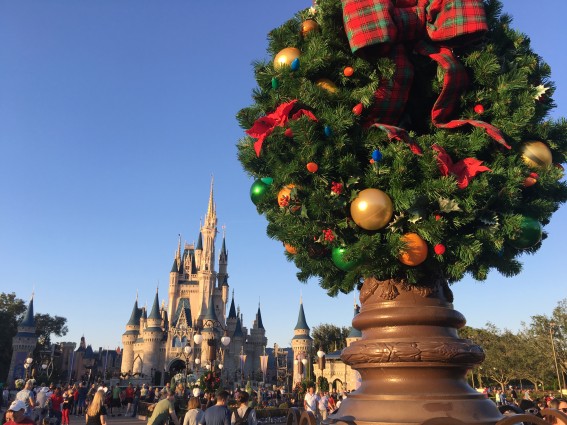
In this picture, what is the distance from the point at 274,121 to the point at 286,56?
405mm

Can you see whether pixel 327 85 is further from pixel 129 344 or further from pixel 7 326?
pixel 129 344

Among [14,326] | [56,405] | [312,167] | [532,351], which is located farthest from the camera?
[14,326]

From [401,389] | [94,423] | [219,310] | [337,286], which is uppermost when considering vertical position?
[219,310]

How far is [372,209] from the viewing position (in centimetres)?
236

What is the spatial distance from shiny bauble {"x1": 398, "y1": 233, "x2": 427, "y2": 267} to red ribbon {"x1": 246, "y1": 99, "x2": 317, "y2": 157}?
800 mm

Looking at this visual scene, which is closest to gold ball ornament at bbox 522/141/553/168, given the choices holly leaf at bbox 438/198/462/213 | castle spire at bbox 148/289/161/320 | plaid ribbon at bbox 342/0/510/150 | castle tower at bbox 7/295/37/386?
plaid ribbon at bbox 342/0/510/150

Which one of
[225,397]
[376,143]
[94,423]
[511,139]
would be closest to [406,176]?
[376,143]

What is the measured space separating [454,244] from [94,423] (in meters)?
7.53

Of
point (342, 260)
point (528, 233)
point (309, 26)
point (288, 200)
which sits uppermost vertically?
point (309, 26)

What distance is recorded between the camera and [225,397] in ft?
20.2

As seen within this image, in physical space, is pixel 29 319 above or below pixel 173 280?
below

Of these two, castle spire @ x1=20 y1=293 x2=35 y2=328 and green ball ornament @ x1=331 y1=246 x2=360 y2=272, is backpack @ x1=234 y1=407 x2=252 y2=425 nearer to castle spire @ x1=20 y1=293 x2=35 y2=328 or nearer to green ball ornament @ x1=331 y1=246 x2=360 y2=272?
green ball ornament @ x1=331 y1=246 x2=360 y2=272

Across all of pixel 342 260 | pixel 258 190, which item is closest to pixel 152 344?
pixel 258 190

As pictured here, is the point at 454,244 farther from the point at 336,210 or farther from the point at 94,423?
the point at 94,423
